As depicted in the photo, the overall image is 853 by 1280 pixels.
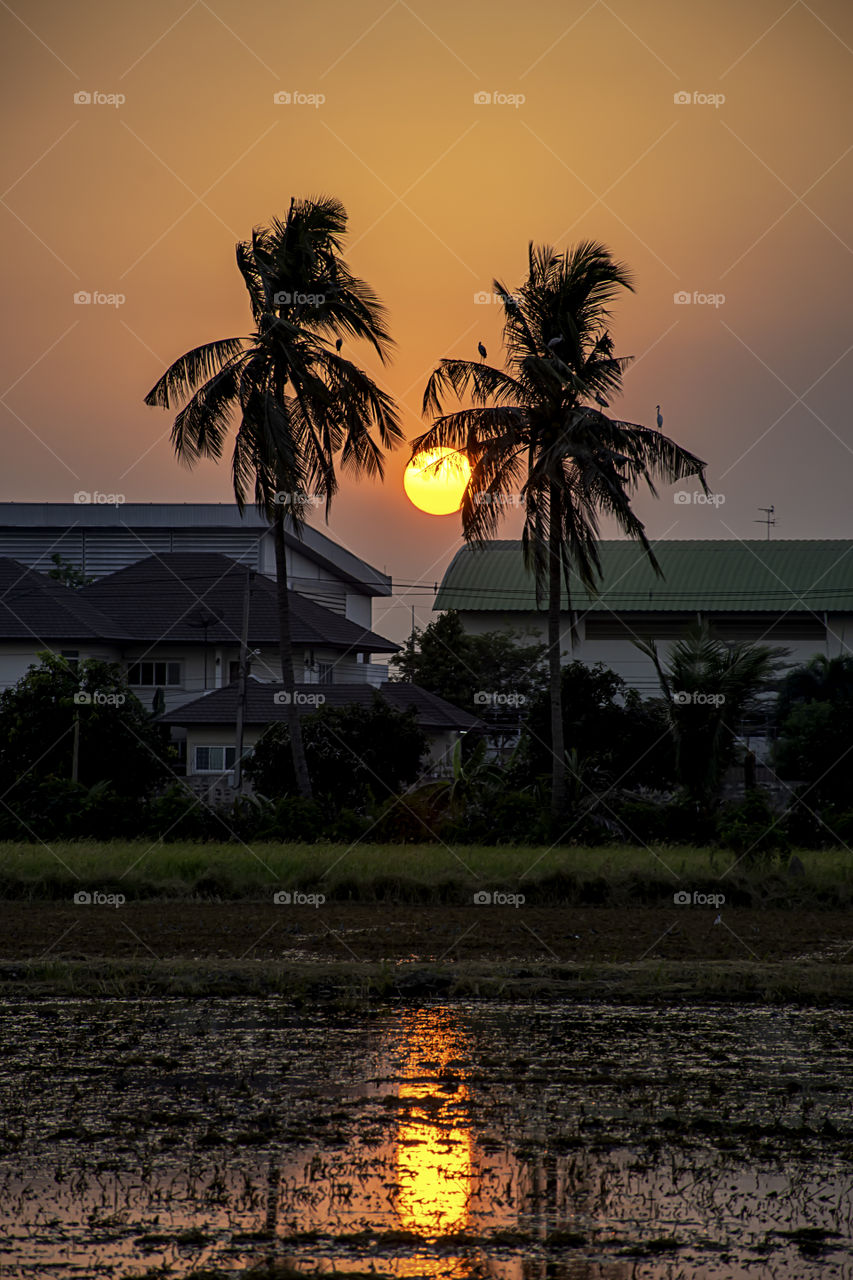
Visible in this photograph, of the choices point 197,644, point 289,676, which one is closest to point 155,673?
point 197,644

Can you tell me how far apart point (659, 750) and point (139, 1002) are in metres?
21.8

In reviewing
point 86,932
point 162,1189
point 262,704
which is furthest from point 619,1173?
point 262,704

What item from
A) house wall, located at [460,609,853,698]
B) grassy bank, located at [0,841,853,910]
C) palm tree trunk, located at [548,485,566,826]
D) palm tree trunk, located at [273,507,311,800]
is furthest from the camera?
house wall, located at [460,609,853,698]

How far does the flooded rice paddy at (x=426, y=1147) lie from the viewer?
6.91 m

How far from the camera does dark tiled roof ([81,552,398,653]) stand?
46.9 m

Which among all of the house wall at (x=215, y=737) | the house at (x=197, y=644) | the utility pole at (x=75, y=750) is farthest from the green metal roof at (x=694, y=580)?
the utility pole at (x=75, y=750)

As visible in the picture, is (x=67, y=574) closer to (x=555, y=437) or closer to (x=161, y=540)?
(x=161, y=540)

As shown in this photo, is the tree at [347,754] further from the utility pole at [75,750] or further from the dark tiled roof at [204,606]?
the dark tiled roof at [204,606]

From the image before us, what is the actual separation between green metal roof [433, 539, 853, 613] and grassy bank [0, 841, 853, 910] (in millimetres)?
33610

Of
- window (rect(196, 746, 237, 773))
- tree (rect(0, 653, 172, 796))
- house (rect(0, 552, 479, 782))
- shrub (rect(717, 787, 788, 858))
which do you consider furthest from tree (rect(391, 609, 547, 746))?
shrub (rect(717, 787, 788, 858))

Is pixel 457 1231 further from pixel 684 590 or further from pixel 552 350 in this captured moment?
pixel 684 590

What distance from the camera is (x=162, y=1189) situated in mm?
7766

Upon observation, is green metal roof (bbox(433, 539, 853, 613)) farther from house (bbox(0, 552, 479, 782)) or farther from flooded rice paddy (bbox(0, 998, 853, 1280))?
flooded rice paddy (bbox(0, 998, 853, 1280))

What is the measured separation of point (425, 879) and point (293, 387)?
12657 millimetres
